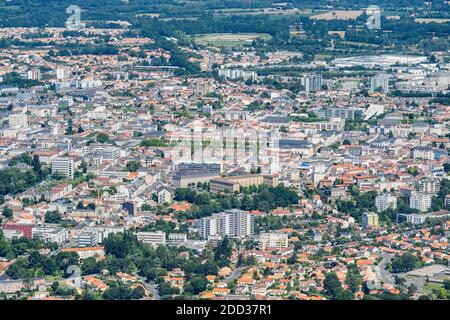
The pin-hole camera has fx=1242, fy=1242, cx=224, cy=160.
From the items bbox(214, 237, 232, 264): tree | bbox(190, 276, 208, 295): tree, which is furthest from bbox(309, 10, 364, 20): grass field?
bbox(190, 276, 208, 295): tree

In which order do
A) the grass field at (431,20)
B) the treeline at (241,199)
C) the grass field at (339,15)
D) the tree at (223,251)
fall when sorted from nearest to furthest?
1. the tree at (223,251)
2. the treeline at (241,199)
3. the grass field at (431,20)
4. the grass field at (339,15)

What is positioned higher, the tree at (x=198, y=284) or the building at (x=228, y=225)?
the tree at (x=198, y=284)

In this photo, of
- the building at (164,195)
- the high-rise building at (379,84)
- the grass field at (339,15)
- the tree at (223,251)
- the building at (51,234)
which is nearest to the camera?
the tree at (223,251)

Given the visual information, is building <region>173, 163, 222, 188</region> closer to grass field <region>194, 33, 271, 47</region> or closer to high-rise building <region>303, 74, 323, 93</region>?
high-rise building <region>303, 74, 323, 93</region>

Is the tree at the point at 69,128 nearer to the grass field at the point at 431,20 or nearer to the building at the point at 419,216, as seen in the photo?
the building at the point at 419,216

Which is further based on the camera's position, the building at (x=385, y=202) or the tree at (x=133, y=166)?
the tree at (x=133, y=166)

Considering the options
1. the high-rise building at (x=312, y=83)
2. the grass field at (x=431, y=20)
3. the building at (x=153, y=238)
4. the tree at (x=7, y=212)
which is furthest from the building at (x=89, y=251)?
the grass field at (x=431, y=20)
